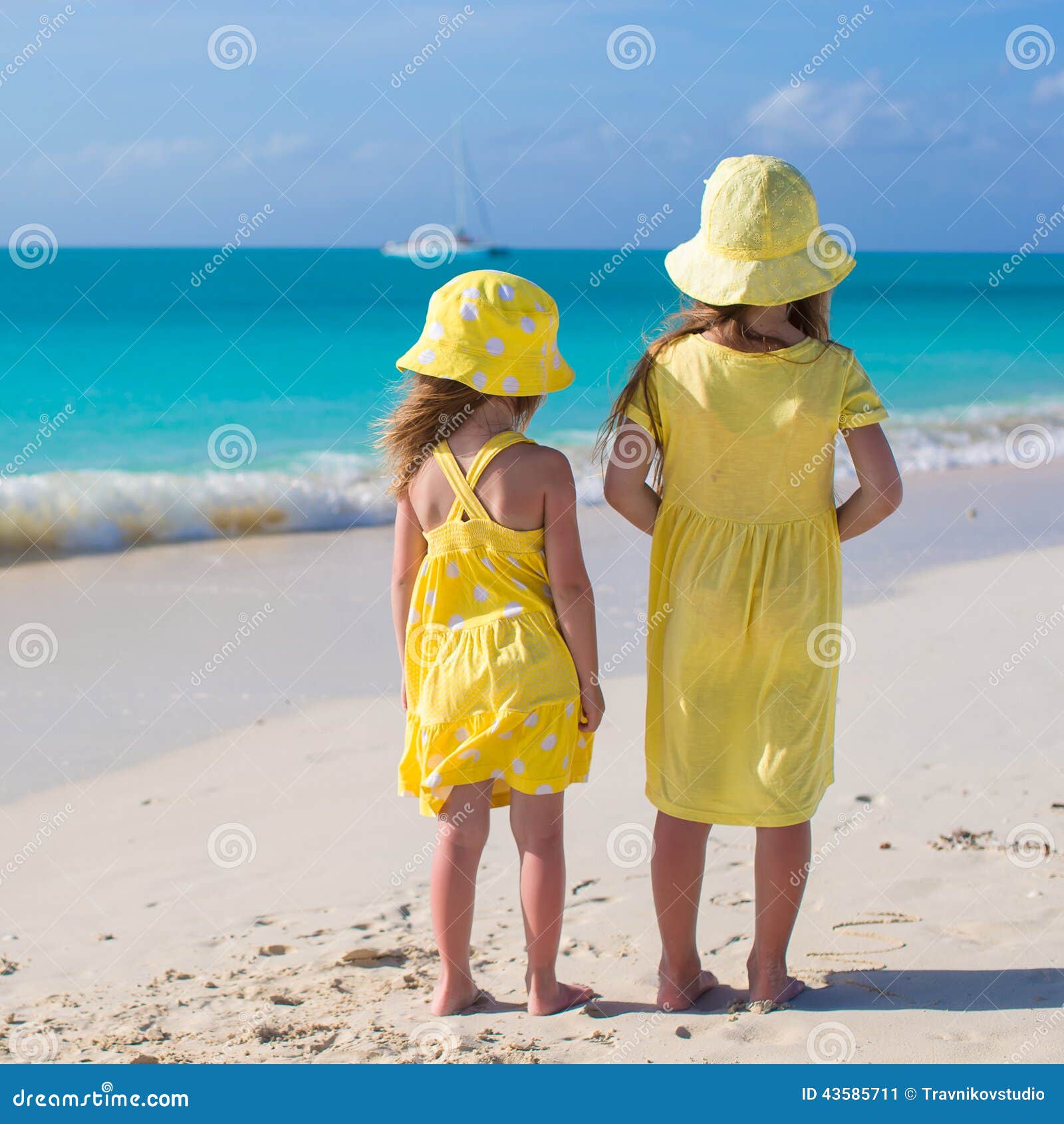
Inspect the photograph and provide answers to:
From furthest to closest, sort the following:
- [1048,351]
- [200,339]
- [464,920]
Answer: [1048,351], [200,339], [464,920]

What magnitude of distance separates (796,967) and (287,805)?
1791 millimetres

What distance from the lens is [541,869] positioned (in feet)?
7.73

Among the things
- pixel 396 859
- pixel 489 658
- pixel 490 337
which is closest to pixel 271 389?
pixel 396 859

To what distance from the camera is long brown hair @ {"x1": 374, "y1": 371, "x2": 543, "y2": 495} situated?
2305 mm

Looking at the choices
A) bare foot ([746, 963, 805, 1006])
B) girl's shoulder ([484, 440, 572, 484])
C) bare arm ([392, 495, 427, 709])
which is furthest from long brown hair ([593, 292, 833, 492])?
bare foot ([746, 963, 805, 1006])

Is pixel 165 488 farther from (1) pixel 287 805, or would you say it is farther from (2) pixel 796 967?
(2) pixel 796 967

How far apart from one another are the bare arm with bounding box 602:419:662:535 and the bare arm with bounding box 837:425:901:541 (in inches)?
15.9

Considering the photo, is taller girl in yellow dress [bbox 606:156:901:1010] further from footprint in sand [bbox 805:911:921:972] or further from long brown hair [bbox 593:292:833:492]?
footprint in sand [bbox 805:911:921:972]

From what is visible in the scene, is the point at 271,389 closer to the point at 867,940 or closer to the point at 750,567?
the point at 867,940

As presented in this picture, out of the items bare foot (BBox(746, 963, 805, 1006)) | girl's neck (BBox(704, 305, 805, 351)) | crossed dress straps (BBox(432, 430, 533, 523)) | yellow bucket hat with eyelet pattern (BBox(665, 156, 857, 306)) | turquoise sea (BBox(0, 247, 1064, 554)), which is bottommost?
bare foot (BBox(746, 963, 805, 1006))

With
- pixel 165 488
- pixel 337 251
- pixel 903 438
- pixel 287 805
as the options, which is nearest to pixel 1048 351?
pixel 903 438

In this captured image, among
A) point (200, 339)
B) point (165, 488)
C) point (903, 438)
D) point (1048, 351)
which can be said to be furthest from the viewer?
point (1048, 351)

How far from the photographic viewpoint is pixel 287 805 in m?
3.75

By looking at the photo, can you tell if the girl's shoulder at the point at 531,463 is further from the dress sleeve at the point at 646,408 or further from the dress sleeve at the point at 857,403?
the dress sleeve at the point at 857,403
